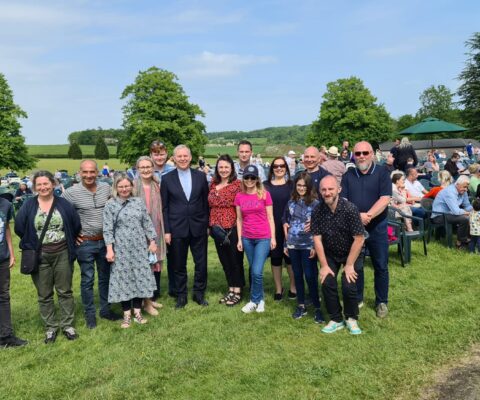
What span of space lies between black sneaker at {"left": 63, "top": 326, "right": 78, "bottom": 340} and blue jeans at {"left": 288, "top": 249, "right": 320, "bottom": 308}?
2.51 m

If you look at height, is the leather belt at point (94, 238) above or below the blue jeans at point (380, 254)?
above

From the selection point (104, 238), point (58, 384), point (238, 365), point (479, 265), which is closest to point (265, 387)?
point (238, 365)

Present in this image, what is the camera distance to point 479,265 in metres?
6.32

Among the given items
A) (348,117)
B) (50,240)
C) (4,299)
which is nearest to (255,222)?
(50,240)

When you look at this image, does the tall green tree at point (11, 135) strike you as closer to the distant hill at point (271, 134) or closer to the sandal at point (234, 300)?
the sandal at point (234, 300)

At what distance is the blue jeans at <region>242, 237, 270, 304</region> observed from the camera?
4.84 m

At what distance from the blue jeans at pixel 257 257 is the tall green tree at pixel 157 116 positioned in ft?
116

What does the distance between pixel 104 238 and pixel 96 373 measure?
4.67 feet

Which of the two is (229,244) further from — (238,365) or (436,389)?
(436,389)

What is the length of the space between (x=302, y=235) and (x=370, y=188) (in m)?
0.89

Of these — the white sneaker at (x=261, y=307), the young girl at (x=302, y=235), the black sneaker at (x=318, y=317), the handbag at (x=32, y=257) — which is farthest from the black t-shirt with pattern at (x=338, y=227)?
the handbag at (x=32, y=257)

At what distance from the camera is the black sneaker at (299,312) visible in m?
4.76

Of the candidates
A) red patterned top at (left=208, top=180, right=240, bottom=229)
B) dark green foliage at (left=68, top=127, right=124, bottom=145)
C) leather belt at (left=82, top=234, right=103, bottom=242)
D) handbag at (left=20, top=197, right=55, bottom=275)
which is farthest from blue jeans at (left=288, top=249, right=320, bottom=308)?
dark green foliage at (left=68, top=127, right=124, bottom=145)

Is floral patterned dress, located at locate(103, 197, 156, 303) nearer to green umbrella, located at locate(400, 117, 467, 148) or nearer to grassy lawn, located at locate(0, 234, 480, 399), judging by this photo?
grassy lawn, located at locate(0, 234, 480, 399)
